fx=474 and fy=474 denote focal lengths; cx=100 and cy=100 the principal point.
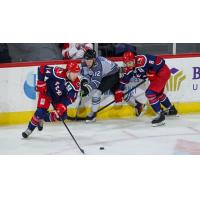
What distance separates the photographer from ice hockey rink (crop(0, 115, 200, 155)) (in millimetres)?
4590

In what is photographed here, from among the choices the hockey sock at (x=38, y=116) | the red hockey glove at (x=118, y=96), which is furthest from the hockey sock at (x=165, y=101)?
the hockey sock at (x=38, y=116)

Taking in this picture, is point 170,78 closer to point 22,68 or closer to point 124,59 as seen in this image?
→ point 124,59

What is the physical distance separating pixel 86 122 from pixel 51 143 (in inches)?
37.4

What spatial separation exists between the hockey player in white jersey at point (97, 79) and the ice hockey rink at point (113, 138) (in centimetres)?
21

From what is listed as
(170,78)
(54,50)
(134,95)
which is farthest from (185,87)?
(54,50)

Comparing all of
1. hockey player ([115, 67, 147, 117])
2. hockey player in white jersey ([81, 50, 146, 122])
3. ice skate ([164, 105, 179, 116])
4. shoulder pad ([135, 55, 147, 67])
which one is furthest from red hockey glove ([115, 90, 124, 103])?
ice skate ([164, 105, 179, 116])

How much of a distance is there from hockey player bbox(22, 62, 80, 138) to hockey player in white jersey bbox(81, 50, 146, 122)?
25.2 inches

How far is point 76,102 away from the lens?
19.2 ft

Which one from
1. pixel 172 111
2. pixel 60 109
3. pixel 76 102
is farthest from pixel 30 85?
pixel 172 111

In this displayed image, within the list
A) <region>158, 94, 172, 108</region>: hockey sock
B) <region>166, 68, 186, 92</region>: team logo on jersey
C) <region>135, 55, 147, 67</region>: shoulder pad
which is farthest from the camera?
<region>166, 68, 186, 92</region>: team logo on jersey

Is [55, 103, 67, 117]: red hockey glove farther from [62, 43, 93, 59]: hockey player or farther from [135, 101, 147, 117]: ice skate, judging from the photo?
[135, 101, 147, 117]: ice skate

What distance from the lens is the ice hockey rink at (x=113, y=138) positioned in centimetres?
459

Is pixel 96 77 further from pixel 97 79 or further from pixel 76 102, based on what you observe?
pixel 76 102

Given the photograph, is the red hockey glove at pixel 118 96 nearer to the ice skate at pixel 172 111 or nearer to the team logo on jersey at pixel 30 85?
the ice skate at pixel 172 111
